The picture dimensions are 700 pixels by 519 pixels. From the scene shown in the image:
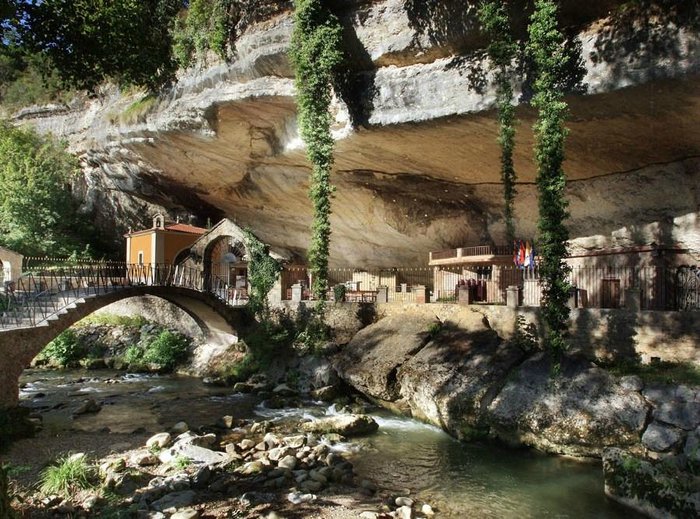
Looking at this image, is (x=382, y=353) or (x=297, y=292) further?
(x=297, y=292)

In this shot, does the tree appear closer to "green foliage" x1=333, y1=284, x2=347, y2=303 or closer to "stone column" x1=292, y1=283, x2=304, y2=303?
"green foliage" x1=333, y1=284, x2=347, y2=303

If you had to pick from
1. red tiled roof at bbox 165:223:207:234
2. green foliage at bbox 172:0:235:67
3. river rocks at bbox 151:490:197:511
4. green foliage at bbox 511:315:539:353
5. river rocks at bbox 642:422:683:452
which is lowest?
river rocks at bbox 151:490:197:511

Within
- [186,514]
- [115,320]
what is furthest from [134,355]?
[186,514]

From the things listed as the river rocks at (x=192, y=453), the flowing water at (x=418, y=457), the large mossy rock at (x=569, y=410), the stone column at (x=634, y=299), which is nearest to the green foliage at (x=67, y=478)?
the river rocks at (x=192, y=453)

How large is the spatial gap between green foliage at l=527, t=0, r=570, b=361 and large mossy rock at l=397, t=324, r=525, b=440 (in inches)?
64.8

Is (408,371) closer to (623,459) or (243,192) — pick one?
(623,459)

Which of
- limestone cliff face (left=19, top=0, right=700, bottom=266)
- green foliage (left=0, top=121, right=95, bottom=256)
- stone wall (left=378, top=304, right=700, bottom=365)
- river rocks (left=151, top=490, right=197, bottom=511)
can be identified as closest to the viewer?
river rocks (left=151, top=490, right=197, bottom=511)

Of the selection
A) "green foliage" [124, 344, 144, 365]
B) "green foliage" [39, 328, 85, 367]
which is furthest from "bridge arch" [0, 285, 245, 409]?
"green foliage" [39, 328, 85, 367]

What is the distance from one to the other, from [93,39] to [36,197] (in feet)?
79.1

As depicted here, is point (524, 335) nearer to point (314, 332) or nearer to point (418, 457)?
point (418, 457)

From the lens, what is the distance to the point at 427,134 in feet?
57.1

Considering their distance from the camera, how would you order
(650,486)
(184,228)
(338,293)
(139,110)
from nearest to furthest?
(650,486), (338,293), (139,110), (184,228)

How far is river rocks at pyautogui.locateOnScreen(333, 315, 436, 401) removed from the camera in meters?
14.9

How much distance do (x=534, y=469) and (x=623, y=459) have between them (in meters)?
1.88
